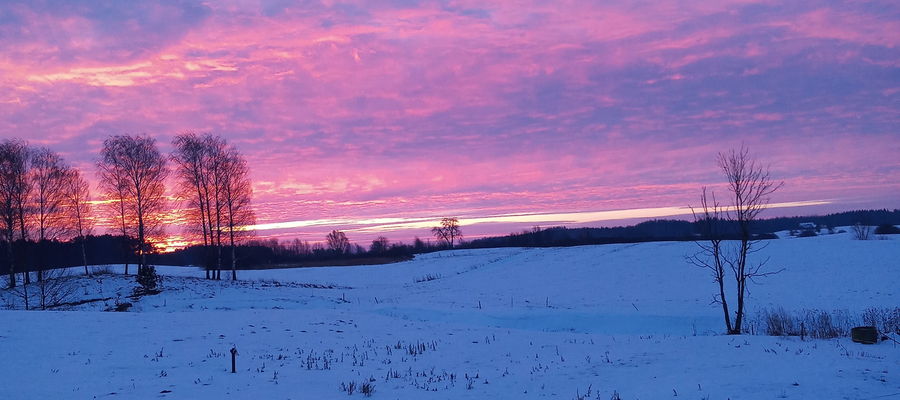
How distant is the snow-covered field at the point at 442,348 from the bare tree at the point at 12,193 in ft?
15.8

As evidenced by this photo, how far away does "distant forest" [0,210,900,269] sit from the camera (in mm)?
69625

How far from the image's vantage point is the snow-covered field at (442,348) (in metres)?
11.4

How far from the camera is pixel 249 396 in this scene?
441 inches

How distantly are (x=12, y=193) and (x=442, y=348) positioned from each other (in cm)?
3452

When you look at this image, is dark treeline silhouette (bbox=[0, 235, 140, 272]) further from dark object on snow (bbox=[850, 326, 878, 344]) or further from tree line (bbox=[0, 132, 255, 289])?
dark object on snow (bbox=[850, 326, 878, 344])

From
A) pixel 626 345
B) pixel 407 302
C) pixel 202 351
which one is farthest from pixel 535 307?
pixel 202 351

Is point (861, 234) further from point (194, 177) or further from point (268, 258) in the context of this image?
point (268, 258)

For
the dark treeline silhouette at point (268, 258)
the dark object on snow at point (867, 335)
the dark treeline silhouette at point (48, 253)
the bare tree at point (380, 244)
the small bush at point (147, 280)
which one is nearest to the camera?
the dark object on snow at point (867, 335)

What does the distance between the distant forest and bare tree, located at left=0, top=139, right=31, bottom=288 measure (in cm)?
175

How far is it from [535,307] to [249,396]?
2247cm

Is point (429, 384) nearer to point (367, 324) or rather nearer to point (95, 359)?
point (95, 359)

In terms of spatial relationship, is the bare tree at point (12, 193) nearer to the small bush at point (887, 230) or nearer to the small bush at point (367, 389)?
the small bush at point (367, 389)

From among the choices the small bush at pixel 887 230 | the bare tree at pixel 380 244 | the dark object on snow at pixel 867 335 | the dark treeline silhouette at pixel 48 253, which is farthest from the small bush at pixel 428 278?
the bare tree at pixel 380 244

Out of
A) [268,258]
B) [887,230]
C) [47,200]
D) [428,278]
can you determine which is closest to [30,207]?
[47,200]
